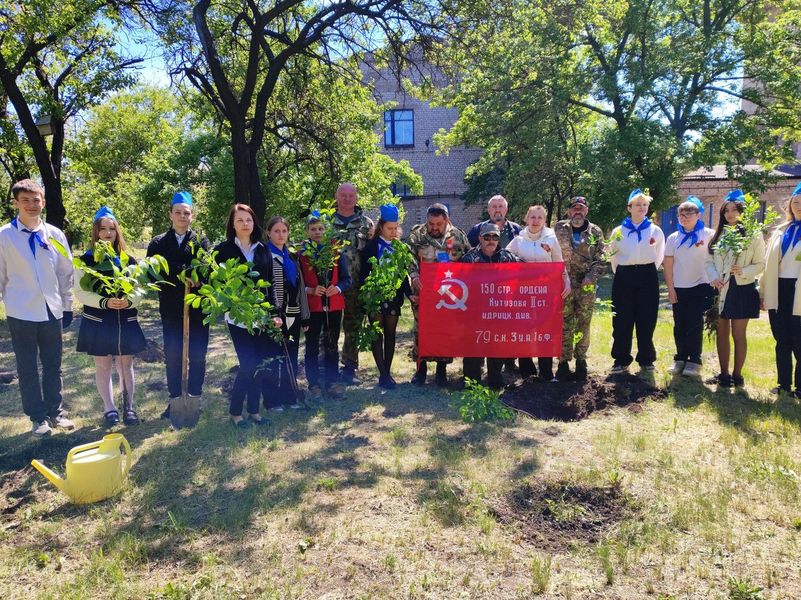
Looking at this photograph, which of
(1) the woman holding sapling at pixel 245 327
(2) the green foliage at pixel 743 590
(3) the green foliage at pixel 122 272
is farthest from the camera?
(1) the woman holding sapling at pixel 245 327

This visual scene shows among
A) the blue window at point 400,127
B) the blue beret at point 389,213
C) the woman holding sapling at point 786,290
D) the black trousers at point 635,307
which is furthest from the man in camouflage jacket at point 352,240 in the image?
the blue window at point 400,127

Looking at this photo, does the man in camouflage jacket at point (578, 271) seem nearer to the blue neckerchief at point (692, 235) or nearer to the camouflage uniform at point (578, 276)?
the camouflage uniform at point (578, 276)

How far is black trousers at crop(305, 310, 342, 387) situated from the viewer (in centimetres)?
566

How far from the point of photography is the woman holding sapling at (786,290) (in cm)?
543

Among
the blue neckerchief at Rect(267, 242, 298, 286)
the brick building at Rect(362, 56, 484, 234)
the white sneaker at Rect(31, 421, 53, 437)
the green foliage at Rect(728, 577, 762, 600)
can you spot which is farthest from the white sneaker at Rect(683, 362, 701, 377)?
the brick building at Rect(362, 56, 484, 234)

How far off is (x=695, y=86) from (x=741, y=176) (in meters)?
3.22

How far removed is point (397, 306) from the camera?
6008 millimetres

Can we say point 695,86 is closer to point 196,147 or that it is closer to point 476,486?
point 196,147

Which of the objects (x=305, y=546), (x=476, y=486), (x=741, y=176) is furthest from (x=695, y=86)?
(x=305, y=546)

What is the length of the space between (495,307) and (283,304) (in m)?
2.28

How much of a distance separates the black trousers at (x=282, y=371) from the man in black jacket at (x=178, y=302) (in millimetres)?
605

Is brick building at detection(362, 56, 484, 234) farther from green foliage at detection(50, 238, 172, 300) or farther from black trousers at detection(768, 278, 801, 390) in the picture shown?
green foliage at detection(50, 238, 172, 300)

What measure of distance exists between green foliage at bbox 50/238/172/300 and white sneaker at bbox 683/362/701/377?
18.7 feet

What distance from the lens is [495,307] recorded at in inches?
232
